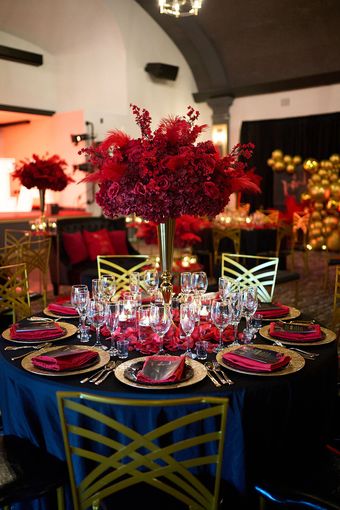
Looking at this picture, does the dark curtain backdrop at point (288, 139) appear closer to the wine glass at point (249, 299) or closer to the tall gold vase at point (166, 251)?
the tall gold vase at point (166, 251)

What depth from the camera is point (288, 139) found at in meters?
11.6

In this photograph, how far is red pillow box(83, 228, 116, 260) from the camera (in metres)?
6.46

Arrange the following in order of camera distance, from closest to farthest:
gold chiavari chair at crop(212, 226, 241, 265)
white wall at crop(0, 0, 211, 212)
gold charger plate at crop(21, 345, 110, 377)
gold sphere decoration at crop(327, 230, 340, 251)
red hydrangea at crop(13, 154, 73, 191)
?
gold charger plate at crop(21, 345, 110, 377), red hydrangea at crop(13, 154, 73, 191), gold chiavari chair at crop(212, 226, 241, 265), gold sphere decoration at crop(327, 230, 340, 251), white wall at crop(0, 0, 211, 212)

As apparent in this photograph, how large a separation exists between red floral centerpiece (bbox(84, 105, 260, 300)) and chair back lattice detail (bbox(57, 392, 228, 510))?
3.43ft

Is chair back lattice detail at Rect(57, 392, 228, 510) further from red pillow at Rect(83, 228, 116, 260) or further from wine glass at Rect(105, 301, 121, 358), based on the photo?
red pillow at Rect(83, 228, 116, 260)

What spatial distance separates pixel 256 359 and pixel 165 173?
97cm

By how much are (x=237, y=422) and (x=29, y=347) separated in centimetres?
101

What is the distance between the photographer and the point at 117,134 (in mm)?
2512

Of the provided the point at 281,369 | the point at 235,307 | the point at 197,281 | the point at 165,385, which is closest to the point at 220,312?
the point at 235,307

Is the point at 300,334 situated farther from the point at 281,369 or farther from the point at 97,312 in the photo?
the point at 97,312

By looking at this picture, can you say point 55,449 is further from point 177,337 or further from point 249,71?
point 249,71

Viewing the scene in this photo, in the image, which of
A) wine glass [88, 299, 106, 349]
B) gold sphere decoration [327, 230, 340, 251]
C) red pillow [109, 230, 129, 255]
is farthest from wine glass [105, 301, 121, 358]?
gold sphere decoration [327, 230, 340, 251]

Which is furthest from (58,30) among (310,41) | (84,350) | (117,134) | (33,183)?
(84,350)

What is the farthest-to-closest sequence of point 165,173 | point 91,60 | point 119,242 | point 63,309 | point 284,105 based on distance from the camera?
point 284,105 → point 91,60 → point 119,242 → point 63,309 → point 165,173
